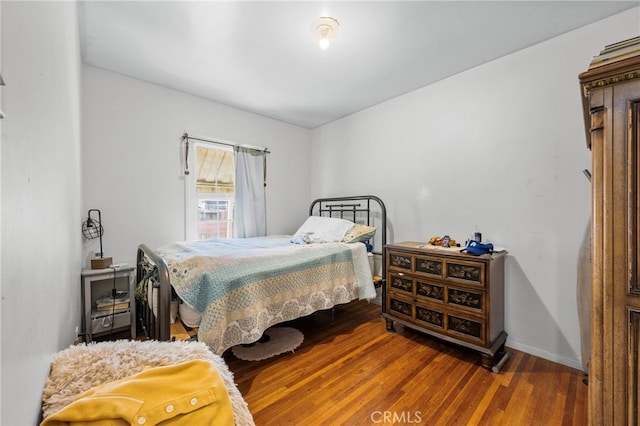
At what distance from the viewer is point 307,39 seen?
206 cm

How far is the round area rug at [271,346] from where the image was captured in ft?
6.86

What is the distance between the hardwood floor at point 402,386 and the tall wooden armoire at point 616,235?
0.94 m

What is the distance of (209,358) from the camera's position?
0.83 metres

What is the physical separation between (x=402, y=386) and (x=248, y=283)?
1248 mm

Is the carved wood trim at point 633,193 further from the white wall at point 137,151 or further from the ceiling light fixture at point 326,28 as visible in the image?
the white wall at point 137,151

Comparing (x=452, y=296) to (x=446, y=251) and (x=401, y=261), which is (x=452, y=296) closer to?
(x=446, y=251)

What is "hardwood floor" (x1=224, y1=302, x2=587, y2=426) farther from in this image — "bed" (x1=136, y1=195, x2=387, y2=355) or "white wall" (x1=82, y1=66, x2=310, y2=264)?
"white wall" (x1=82, y1=66, x2=310, y2=264)

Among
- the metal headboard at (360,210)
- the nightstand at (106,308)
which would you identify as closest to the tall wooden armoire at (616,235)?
the metal headboard at (360,210)

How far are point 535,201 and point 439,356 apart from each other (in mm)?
1492

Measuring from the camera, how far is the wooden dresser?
1927 millimetres

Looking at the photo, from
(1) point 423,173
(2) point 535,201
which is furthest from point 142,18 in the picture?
(2) point 535,201

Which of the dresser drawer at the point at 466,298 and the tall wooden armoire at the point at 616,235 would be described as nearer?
the tall wooden armoire at the point at 616,235

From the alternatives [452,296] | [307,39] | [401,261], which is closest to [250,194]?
[307,39]

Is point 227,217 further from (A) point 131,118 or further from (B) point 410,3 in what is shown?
(B) point 410,3
